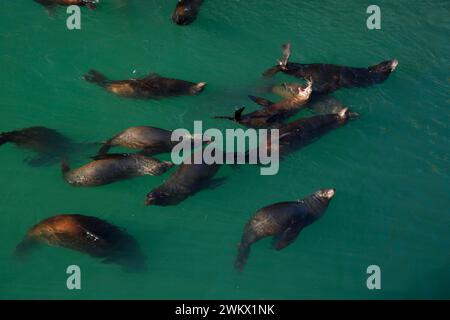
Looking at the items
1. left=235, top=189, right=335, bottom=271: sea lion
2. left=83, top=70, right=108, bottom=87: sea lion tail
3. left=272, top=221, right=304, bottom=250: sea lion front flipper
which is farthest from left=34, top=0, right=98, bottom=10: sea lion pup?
left=272, top=221, right=304, bottom=250: sea lion front flipper

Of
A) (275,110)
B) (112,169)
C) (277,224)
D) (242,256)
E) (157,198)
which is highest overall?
(275,110)

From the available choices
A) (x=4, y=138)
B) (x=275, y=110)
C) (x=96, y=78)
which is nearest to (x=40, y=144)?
(x=4, y=138)

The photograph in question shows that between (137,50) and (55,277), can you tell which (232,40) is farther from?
(55,277)

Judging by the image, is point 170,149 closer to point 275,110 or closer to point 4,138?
point 275,110

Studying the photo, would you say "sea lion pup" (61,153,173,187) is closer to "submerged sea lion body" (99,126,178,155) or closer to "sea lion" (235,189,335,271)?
"submerged sea lion body" (99,126,178,155)

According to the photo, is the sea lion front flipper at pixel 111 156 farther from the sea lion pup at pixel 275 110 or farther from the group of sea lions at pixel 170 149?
the sea lion pup at pixel 275 110

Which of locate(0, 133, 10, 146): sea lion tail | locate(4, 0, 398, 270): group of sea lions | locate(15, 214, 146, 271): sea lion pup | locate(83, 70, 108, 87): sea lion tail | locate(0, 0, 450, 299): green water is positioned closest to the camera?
locate(15, 214, 146, 271): sea lion pup
